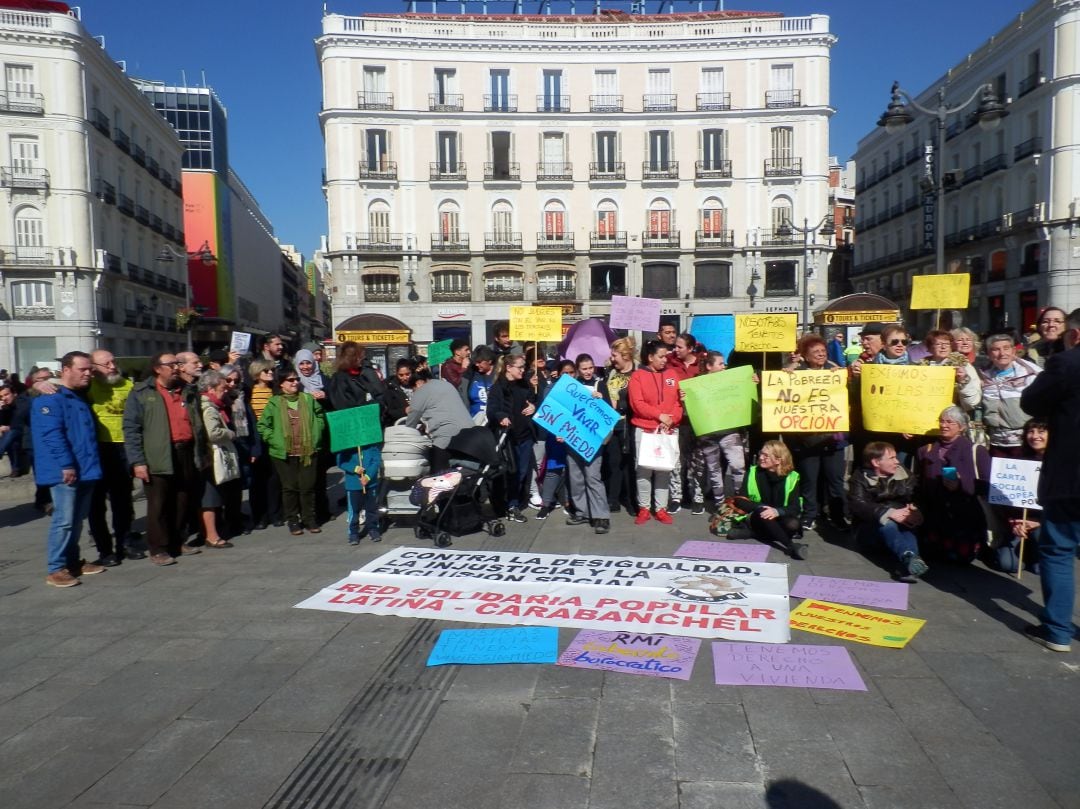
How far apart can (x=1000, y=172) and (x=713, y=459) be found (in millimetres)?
38054

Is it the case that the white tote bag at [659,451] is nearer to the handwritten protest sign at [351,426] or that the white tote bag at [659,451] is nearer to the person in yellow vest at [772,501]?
the person in yellow vest at [772,501]

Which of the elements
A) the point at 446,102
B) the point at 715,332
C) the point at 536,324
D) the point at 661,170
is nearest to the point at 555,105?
the point at 446,102

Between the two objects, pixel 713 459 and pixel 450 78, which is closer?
pixel 713 459

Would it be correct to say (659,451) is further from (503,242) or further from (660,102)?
(660,102)

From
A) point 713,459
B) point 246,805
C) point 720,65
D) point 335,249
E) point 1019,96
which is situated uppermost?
point 720,65

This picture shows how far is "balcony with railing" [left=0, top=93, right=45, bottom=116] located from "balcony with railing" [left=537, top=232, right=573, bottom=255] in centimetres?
2292

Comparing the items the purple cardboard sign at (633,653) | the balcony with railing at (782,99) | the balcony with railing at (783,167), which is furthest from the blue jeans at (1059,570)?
the balcony with railing at (782,99)

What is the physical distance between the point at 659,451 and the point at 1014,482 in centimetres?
305

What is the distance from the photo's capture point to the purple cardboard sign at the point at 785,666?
414 cm

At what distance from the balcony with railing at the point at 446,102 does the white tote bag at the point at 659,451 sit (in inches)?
1342

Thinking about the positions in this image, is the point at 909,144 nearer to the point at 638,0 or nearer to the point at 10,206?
the point at 638,0

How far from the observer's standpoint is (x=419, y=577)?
6152mm

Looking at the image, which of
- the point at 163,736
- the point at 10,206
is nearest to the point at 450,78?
the point at 10,206

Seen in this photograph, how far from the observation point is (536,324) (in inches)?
439
